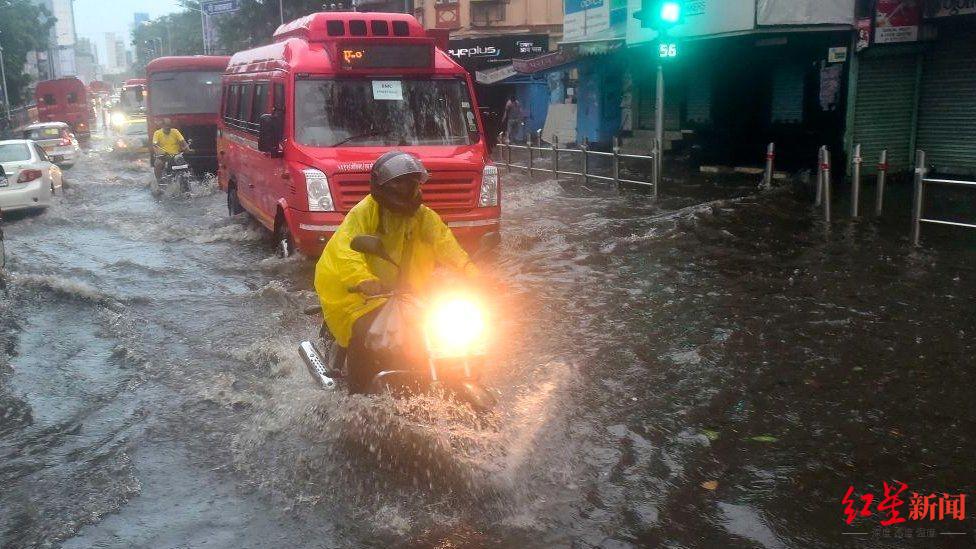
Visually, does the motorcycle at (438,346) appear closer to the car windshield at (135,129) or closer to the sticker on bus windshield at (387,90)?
the sticker on bus windshield at (387,90)

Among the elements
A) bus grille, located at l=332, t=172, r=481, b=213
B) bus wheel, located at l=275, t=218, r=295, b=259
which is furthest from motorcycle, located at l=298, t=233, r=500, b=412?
bus wheel, located at l=275, t=218, r=295, b=259

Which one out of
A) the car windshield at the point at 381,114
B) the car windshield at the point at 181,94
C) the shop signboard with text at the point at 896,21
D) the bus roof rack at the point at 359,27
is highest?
the shop signboard with text at the point at 896,21

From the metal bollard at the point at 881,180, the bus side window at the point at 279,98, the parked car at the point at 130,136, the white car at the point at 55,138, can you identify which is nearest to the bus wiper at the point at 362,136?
the bus side window at the point at 279,98

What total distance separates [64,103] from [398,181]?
49.8 metres

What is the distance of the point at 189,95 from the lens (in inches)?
908

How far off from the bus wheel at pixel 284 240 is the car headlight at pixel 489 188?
228 cm

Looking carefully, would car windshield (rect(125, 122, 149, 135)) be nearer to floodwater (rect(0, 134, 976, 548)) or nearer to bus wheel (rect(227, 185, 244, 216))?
bus wheel (rect(227, 185, 244, 216))

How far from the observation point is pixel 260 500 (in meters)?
4.62

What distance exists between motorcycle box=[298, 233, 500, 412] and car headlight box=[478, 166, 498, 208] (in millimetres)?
5268

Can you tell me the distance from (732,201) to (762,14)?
3838 mm

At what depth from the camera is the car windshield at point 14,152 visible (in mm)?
16438

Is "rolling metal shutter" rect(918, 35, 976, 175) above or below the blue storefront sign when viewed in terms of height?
below

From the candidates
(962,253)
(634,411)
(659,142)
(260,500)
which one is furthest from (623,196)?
(260,500)

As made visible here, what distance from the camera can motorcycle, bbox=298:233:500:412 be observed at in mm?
4516
